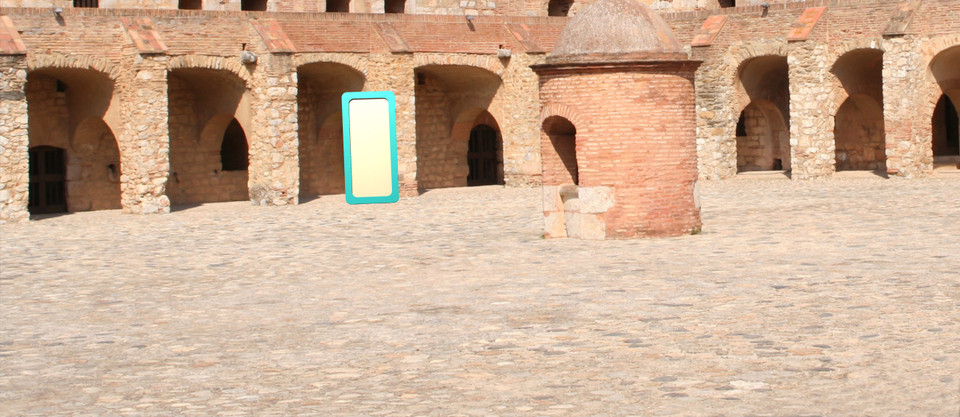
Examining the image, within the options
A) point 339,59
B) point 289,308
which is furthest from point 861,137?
point 289,308

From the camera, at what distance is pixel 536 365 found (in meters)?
8.05

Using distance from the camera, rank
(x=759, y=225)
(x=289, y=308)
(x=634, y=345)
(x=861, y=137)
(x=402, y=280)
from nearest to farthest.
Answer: (x=634, y=345) < (x=289, y=308) < (x=402, y=280) < (x=759, y=225) < (x=861, y=137)

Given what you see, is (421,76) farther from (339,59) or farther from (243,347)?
(243,347)

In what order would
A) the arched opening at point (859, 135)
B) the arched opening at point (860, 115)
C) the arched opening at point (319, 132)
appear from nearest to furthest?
the arched opening at point (860, 115) → the arched opening at point (319, 132) → the arched opening at point (859, 135)

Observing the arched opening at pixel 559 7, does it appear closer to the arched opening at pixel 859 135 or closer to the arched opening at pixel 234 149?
the arched opening at pixel 859 135

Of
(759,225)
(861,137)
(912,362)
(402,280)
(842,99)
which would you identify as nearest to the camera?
(912,362)

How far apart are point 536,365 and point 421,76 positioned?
20804 mm

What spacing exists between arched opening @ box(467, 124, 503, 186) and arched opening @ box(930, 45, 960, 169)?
985cm

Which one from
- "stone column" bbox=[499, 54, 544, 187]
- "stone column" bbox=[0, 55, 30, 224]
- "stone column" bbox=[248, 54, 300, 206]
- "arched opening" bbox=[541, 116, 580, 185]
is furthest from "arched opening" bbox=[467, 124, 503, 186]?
"arched opening" bbox=[541, 116, 580, 185]

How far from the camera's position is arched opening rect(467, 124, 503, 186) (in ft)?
99.7

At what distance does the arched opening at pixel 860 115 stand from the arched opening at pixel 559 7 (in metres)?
7.58

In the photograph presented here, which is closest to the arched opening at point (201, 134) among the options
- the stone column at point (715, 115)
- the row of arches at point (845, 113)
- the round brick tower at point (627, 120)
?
the stone column at point (715, 115)

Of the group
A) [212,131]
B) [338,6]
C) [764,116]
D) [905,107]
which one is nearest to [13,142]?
[212,131]

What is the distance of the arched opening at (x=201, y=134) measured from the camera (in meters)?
25.8
